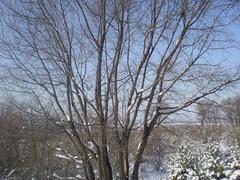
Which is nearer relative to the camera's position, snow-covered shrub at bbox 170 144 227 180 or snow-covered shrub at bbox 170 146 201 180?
snow-covered shrub at bbox 170 144 227 180

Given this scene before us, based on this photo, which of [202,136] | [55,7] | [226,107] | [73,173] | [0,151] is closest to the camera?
[226,107]

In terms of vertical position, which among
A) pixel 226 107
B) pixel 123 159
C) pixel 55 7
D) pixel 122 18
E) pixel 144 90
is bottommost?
pixel 123 159

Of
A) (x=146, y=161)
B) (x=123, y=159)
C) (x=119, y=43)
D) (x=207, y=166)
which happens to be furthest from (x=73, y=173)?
(x=119, y=43)

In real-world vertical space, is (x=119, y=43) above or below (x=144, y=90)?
above

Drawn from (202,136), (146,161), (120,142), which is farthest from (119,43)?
(202,136)

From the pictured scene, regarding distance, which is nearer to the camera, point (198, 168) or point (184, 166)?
point (198, 168)

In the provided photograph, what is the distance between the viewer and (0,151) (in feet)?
65.8

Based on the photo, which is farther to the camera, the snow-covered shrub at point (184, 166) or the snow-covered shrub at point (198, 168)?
the snow-covered shrub at point (184, 166)

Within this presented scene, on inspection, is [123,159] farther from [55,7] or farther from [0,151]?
[0,151]

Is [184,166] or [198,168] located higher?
[184,166]

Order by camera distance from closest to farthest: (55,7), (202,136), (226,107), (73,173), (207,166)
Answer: (226,107) → (55,7) → (207,166) → (73,173) → (202,136)

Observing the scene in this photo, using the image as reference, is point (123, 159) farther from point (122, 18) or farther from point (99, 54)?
point (122, 18)

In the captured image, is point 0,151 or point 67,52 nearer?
point 67,52

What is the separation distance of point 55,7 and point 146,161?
1393cm
